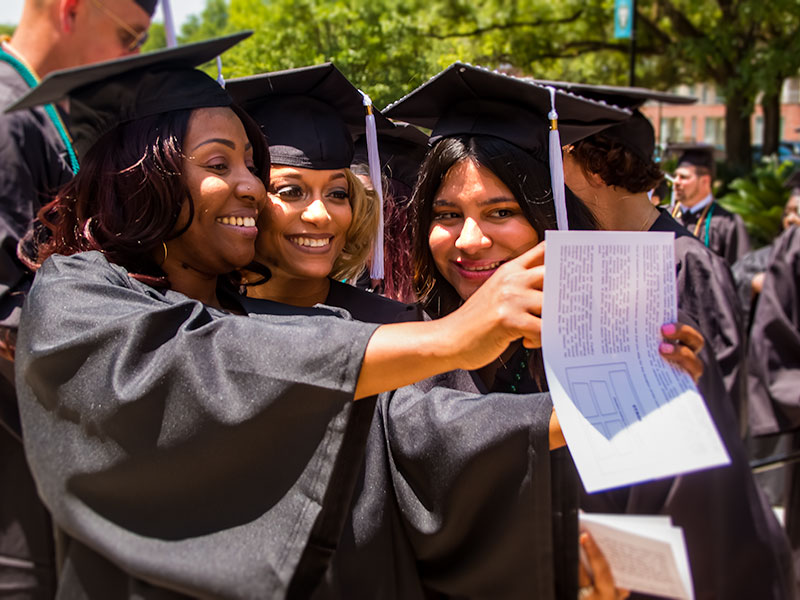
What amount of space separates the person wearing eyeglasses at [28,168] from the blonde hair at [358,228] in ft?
2.84

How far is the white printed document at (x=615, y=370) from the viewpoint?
3.93 feet

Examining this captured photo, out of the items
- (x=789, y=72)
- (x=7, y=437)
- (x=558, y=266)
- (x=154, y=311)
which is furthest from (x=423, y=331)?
(x=789, y=72)

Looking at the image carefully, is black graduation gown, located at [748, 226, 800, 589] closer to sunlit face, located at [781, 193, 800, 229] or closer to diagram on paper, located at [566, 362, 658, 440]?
sunlit face, located at [781, 193, 800, 229]

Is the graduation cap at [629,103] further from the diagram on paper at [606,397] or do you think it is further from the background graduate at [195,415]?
the background graduate at [195,415]

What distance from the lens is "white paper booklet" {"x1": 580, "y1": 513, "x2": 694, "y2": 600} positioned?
1.75m

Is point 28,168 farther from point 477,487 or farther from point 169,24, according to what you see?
point 477,487

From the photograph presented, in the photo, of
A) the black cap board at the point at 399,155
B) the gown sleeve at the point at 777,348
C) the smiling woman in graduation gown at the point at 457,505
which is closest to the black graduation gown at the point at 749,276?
the gown sleeve at the point at 777,348

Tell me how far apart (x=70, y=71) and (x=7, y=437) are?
1.29 metres

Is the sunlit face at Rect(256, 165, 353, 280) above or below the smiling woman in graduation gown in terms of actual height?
above

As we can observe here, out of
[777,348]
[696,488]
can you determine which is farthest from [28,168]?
[777,348]

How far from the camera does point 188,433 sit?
1294mm

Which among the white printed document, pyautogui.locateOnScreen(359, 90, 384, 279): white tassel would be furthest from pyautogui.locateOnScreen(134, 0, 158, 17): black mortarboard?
the white printed document

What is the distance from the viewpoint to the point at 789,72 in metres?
14.5

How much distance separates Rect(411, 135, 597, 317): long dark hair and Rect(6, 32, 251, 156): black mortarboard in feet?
2.00
